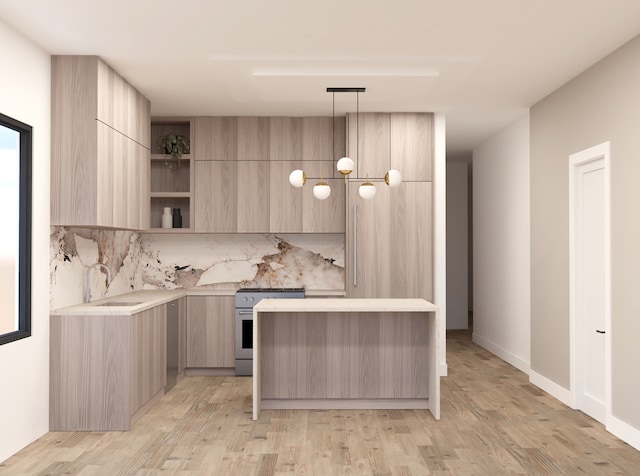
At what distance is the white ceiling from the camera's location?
3.64m

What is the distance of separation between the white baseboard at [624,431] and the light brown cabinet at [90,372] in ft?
11.2

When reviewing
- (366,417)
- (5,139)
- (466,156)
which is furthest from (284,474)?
(466,156)

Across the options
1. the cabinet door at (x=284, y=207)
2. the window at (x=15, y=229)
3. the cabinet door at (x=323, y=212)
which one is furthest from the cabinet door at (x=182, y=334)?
the window at (x=15, y=229)

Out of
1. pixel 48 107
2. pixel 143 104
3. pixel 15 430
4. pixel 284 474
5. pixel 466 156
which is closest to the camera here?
pixel 284 474

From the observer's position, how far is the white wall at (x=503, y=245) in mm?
6527

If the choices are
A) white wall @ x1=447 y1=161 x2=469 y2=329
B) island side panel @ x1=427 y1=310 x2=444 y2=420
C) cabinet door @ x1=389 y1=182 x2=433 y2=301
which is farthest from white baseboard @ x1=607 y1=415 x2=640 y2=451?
white wall @ x1=447 y1=161 x2=469 y2=329

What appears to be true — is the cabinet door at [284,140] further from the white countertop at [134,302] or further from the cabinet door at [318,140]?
the white countertop at [134,302]

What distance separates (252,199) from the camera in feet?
21.5

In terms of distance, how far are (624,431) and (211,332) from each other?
3.89m

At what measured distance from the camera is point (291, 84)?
5.25 m

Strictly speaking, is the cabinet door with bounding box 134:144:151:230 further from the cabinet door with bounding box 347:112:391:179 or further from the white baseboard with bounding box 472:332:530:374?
the white baseboard with bounding box 472:332:530:374

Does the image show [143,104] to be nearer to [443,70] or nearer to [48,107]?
[48,107]

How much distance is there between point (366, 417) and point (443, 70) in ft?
9.09

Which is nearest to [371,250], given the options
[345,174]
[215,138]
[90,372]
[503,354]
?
[345,174]
